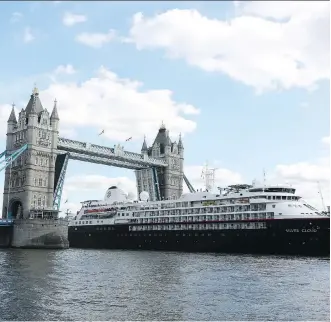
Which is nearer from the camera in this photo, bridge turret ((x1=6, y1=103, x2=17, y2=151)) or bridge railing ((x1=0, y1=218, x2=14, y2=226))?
bridge railing ((x1=0, y1=218, x2=14, y2=226))

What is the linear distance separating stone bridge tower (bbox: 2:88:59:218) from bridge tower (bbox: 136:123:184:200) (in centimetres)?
3948

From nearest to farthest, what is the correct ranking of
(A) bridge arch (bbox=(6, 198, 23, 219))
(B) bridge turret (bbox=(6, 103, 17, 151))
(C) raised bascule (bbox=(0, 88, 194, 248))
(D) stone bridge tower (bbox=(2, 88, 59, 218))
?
(C) raised bascule (bbox=(0, 88, 194, 248))
(D) stone bridge tower (bbox=(2, 88, 59, 218))
(A) bridge arch (bbox=(6, 198, 23, 219))
(B) bridge turret (bbox=(6, 103, 17, 151))

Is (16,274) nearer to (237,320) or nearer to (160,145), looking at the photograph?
(237,320)

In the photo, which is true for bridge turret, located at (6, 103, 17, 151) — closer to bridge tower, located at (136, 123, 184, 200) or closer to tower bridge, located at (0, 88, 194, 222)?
tower bridge, located at (0, 88, 194, 222)

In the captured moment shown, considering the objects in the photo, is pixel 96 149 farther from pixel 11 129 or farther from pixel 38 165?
pixel 11 129

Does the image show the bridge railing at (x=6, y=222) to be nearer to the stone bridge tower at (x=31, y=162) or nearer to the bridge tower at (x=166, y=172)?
the stone bridge tower at (x=31, y=162)

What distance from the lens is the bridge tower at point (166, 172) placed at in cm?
15062

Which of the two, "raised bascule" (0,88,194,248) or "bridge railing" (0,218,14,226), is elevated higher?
"raised bascule" (0,88,194,248)

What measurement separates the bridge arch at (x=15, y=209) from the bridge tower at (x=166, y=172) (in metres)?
44.2

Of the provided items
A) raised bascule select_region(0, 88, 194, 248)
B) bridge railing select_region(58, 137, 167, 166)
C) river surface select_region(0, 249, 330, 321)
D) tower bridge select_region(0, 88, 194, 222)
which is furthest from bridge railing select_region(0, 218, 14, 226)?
river surface select_region(0, 249, 330, 321)

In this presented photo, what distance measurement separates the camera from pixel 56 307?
3042 centimetres

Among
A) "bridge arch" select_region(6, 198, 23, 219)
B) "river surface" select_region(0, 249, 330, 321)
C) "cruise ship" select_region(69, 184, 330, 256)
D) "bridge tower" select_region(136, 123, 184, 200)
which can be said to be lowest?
"river surface" select_region(0, 249, 330, 321)

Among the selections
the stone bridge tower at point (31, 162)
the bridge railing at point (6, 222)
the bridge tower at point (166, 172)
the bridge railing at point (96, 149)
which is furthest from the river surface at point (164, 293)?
the bridge tower at point (166, 172)

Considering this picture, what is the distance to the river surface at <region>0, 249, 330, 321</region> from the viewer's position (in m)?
29.0
